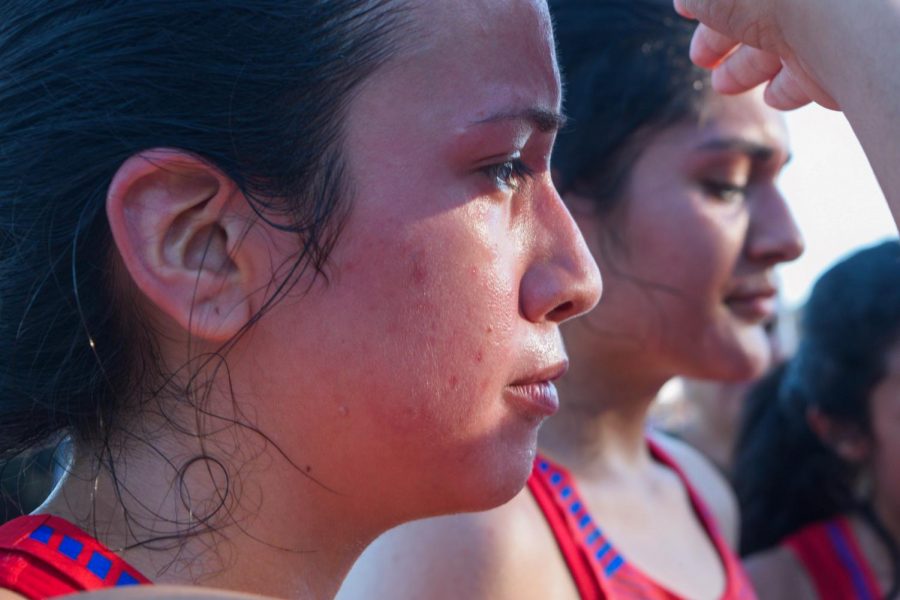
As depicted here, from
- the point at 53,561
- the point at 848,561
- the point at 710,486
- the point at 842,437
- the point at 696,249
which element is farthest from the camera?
the point at 842,437

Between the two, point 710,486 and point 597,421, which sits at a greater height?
point 597,421

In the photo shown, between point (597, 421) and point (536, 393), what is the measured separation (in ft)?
3.83

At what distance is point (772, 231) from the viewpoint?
260 centimetres

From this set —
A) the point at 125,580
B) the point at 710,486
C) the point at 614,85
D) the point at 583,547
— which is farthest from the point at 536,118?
the point at 710,486

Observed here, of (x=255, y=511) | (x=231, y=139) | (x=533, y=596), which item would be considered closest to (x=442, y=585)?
(x=533, y=596)

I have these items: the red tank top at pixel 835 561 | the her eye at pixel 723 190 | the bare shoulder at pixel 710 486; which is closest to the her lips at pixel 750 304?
the her eye at pixel 723 190

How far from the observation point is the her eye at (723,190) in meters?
2.56

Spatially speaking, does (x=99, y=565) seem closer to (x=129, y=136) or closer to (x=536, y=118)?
(x=129, y=136)

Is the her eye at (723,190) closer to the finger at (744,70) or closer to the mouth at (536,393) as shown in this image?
the finger at (744,70)

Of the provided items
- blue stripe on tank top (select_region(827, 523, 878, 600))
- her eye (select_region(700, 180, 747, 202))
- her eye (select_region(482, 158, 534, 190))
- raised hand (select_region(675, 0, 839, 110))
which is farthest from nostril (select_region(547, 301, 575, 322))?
blue stripe on tank top (select_region(827, 523, 878, 600))

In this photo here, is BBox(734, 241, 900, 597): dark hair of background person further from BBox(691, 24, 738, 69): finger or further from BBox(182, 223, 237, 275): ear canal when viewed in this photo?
BBox(182, 223, 237, 275): ear canal

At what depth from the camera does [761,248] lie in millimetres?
2588

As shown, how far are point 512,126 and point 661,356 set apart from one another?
4.04 feet

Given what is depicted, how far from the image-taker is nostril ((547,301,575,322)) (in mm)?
1540
